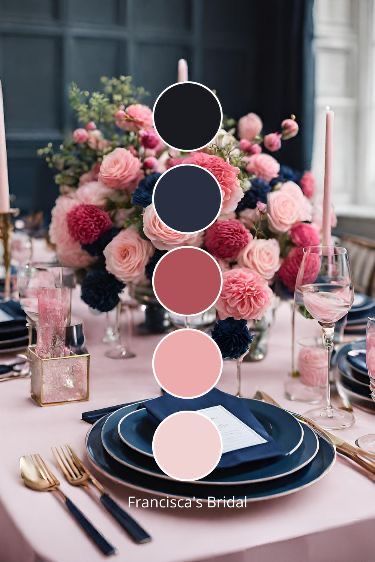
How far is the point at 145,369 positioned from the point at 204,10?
3.99m

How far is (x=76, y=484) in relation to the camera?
84 centimetres

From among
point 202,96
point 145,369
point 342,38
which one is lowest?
point 145,369

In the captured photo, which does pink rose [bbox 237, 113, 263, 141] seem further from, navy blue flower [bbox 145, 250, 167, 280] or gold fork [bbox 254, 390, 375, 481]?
gold fork [bbox 254, 390, 375, 481]

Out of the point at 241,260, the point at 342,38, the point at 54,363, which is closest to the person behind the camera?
the point at 54,363

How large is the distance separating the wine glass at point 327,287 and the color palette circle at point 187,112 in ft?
1.26

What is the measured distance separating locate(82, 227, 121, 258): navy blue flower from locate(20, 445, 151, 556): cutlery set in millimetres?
519

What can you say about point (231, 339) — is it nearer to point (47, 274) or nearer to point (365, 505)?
point (365, 505)

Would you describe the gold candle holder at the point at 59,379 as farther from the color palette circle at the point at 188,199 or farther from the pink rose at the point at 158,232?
the color palette circle at the point at 188,199

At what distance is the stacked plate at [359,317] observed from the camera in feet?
5.18

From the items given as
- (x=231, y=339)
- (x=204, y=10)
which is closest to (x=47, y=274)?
(x=231, y=339)

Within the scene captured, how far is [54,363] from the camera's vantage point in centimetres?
113

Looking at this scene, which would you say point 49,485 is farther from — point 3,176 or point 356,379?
point 3,176

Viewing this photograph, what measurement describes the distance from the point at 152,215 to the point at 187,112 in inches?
16.4

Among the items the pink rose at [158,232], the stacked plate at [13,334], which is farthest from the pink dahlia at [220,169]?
the stacked plate at [13,334]
